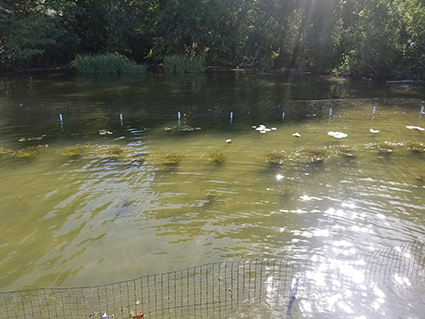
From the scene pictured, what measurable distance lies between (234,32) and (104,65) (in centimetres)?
1067

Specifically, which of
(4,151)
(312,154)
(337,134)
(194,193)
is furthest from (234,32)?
(194,193)

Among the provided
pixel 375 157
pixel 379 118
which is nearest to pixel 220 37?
pixel 379 118

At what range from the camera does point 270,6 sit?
81.8 ft

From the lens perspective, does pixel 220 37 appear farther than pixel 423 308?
Yes

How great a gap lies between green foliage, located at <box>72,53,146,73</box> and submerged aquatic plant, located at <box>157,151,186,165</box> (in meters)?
17.6

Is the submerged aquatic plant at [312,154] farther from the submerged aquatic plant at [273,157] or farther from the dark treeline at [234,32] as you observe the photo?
the dark treeline at [234,32]

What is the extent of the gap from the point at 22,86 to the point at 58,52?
1051cm

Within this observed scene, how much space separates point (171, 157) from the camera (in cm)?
830

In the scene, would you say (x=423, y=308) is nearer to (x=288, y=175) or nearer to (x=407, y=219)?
(x=407, y=219)

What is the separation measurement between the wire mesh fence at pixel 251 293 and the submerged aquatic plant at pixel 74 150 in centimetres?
489

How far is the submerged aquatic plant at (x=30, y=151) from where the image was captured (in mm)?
8369

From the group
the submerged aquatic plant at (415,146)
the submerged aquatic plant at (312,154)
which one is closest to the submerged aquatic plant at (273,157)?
the submerged aquatic plant at (312,154)

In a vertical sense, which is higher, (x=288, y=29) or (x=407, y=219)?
(x=288, y=29)

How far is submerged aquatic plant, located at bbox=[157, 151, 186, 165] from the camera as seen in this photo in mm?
8031
